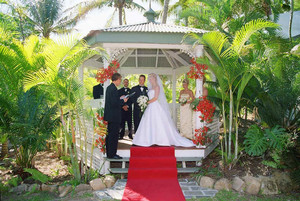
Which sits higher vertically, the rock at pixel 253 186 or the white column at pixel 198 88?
the white column at pixel 198 88

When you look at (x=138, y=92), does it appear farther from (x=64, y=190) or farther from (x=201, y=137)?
(x=64, y=190)

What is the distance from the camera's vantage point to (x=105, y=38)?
6496 mm

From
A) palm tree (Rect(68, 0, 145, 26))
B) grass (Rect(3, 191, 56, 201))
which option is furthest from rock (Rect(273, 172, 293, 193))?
palm tree (Rect(68, 0, 145, 26))

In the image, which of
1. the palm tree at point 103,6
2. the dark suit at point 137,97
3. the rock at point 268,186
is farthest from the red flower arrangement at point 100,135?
the palm tree at point 103,6

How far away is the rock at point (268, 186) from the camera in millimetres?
5531

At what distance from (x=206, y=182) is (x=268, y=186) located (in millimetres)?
1292

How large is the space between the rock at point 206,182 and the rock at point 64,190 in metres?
2.81

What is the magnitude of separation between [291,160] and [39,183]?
555cm

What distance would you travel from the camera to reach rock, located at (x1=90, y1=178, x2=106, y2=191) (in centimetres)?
555

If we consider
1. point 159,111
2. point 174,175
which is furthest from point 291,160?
point 159,111

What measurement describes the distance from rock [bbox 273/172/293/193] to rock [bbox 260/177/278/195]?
0.11 metres

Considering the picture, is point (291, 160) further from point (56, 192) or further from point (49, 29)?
point (49, 29)

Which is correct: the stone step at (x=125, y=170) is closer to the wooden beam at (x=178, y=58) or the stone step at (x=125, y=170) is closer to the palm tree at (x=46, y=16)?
the wooden beam at (x=178, y=58)

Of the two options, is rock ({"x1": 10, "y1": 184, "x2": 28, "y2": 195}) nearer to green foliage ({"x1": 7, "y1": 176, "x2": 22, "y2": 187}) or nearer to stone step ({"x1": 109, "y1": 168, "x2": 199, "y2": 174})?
green foliage ({"x1": 7, "y1": 176, "x2": 22, "y2": 187})
